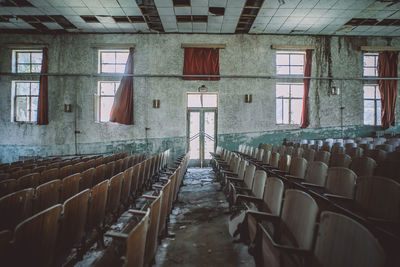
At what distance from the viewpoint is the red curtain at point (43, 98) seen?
25.1ft

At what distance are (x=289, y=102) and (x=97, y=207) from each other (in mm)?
7738

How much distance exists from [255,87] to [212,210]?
581 cm

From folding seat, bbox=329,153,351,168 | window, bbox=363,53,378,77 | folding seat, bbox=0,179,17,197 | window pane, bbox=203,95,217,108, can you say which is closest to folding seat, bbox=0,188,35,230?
folding seat, bbox=0,179,17,197

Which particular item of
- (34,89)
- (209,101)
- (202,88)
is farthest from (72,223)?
(34,89)

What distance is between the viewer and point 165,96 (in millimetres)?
7859

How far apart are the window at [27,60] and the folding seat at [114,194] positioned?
8117mm

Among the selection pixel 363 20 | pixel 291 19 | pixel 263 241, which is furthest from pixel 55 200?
pixel 363 20

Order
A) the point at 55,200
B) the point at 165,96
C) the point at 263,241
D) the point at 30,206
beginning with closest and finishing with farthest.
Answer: the point at 263,241, the point at 30,206, the point at 55,200, the point at 165,96

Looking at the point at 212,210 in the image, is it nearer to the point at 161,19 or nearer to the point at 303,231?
the point at 303,231

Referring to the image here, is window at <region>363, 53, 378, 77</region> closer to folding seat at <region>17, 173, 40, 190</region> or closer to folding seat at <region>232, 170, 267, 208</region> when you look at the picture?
folding seat at <region>232, 170, 267, 208</region>

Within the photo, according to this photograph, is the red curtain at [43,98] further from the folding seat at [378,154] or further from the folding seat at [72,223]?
the folding seat at [378,154]

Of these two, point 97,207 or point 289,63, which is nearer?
point 97,207

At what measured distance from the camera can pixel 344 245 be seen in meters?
0.97

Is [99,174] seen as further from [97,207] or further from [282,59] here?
[282,59]
